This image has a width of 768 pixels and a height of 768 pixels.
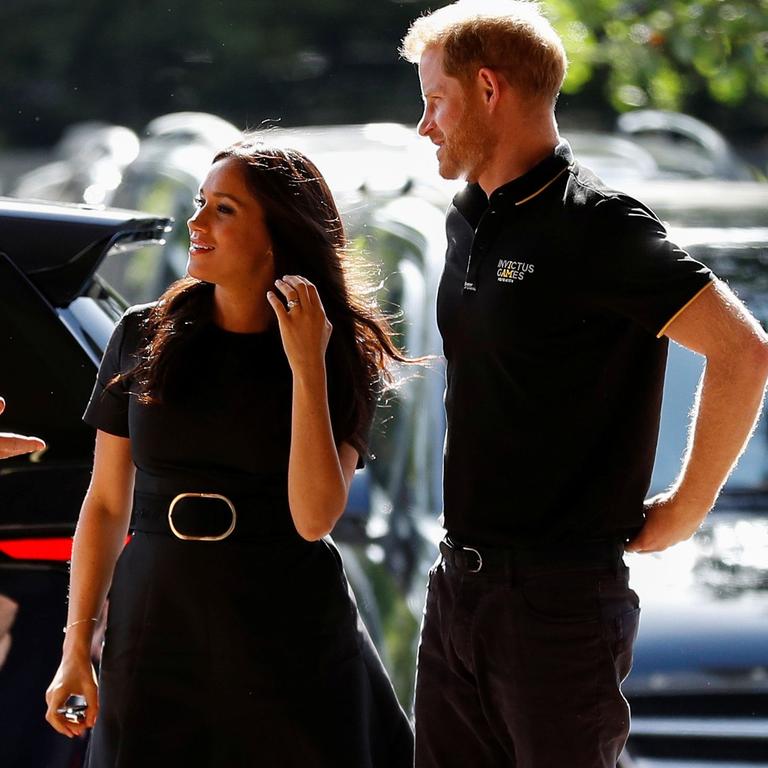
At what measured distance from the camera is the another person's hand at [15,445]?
113 inches

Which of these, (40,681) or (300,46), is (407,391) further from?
(300,46)

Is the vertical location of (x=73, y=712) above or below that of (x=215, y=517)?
below

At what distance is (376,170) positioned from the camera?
6.41 m

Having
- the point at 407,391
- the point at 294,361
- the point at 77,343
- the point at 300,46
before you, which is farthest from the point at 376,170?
the point at 300,46

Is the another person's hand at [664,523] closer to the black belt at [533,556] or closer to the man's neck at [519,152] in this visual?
the black belt at [533,556]

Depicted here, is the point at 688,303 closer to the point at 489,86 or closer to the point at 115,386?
the point at 489,86

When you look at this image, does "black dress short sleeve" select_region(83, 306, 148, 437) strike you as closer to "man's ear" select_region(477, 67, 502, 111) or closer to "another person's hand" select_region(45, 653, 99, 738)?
"another person's hand" select_region(45, 653, 99, 738)

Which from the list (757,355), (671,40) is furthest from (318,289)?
(671,40)

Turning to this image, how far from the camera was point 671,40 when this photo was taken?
27.8ft

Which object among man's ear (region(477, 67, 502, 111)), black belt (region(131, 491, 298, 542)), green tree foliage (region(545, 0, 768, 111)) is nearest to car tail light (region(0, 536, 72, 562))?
black belt (region(131, 491, 298, 542))

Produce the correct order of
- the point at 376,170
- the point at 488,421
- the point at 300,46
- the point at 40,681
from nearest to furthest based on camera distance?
1. the point at 488,421
2. the point at 40,681
3. the point at 376,170
4. the point at 300,46

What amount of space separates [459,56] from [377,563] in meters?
2.12

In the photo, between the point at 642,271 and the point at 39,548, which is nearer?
the point at 642,271

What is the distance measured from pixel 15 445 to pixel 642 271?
1.17 meters
